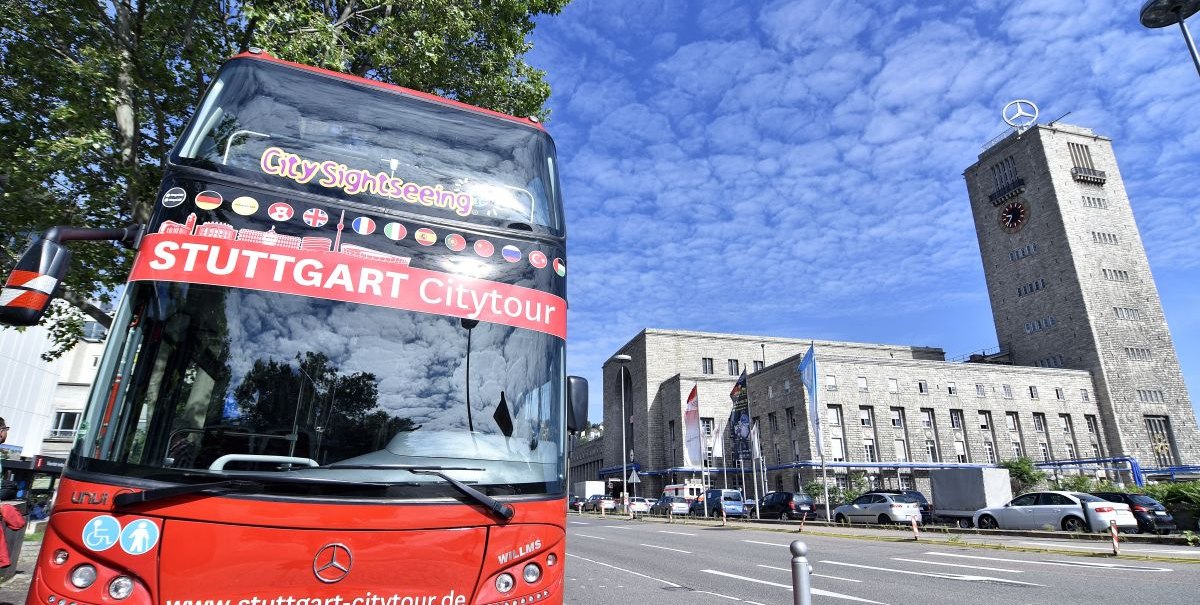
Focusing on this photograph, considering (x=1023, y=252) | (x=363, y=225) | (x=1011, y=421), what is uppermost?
(x=1023, y=252)

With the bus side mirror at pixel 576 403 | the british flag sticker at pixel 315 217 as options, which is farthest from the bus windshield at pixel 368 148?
the bus side mirror at pixel 576 403

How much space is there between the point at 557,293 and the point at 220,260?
2.11 m

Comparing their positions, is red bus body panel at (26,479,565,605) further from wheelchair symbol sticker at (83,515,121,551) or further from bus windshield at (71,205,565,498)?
bus windshield at (71,205,565,498)

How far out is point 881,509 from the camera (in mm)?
27031

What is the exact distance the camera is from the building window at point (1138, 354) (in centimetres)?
6469

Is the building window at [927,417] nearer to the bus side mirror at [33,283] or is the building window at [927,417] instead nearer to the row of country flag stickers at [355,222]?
the row of country flag stickers at [355,222]

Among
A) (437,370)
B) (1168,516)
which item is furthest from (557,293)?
(1168,516)

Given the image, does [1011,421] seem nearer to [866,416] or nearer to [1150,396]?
[866,416]

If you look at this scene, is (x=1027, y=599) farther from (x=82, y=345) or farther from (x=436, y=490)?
(x=82, y=345)

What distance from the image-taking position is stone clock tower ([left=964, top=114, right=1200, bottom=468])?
6303cm

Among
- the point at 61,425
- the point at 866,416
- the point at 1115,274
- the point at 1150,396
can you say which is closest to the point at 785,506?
the point at 866,416

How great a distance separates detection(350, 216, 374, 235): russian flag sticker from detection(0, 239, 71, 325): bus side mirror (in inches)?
62.8

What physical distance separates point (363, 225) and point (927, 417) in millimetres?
64867

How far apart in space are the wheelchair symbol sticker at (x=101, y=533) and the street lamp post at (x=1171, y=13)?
1909 centimetres
